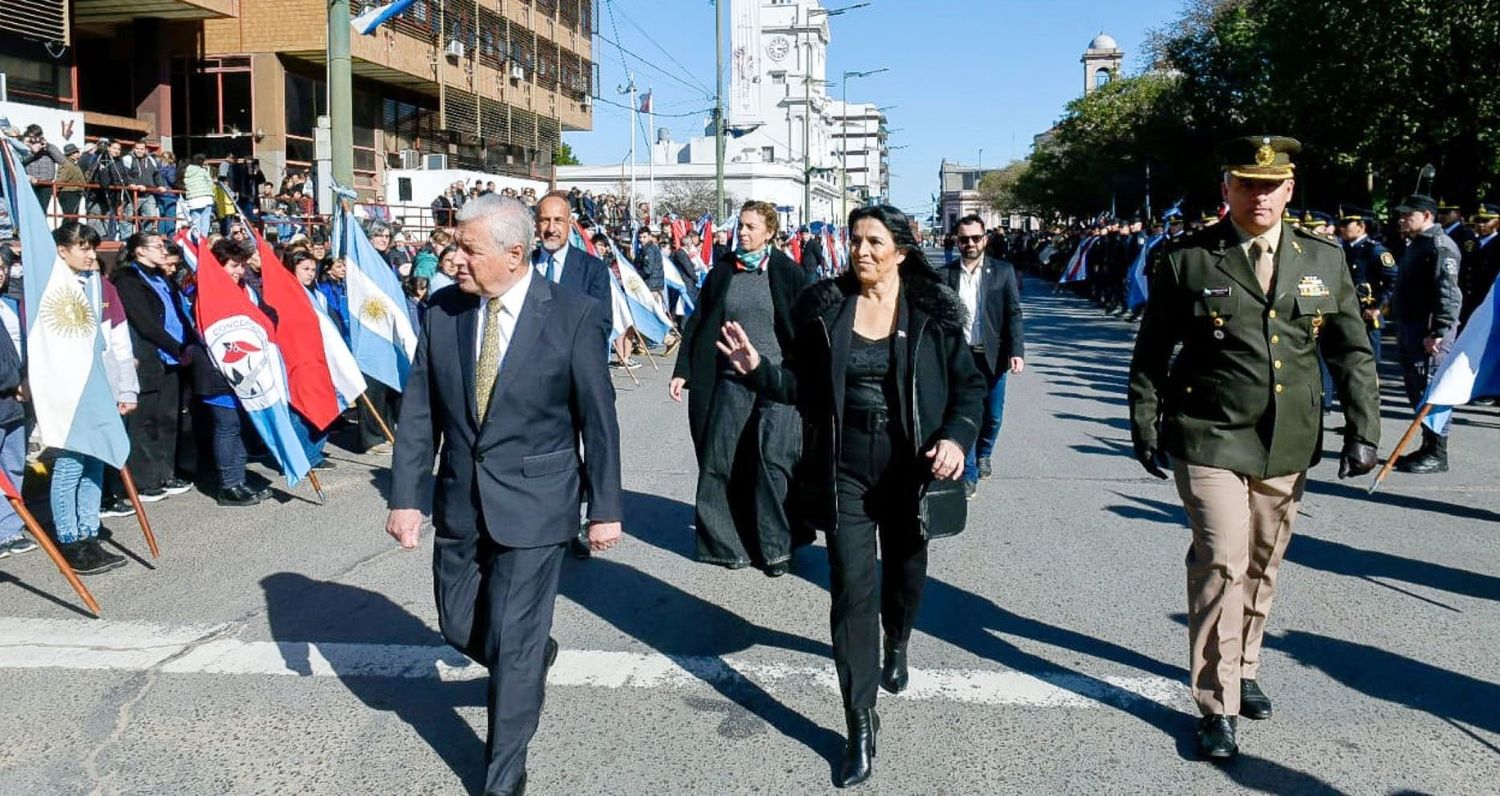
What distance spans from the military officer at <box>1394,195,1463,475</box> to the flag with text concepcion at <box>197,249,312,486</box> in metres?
7.74

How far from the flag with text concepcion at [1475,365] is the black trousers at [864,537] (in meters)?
4.79

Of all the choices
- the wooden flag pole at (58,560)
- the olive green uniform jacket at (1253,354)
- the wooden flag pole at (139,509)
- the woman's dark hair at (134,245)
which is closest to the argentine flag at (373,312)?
the woman's dark hair at (134,245)

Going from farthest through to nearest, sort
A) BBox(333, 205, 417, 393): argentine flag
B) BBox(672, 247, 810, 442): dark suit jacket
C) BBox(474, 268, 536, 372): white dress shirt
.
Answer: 1. BBox(333, 205, 417, 393): argentine flag
2. BBox(672, 247, 810, 442): dark suit jacket
3. BBox(474, 268, 536, 372): white dress shirt

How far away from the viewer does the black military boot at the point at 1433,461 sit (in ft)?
31.8

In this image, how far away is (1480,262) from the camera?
11.6m

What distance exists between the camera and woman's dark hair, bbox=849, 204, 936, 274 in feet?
14.5

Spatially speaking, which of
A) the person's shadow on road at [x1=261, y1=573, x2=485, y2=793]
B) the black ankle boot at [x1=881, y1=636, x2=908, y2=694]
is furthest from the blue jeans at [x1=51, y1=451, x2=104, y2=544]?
the black ankle boot at [x1=881, y1=636, x2=908, y2=694]

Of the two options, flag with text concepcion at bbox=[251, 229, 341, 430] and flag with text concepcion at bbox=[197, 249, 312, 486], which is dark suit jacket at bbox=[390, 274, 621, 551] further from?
flag with text concepcion at bbox=[251, 229, 341, 430]

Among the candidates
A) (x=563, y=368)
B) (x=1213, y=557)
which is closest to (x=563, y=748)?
(x=563, y=368)

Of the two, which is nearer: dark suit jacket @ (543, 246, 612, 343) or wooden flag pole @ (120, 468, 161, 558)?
wooden flag pole @ (120, 468, 161, 558)

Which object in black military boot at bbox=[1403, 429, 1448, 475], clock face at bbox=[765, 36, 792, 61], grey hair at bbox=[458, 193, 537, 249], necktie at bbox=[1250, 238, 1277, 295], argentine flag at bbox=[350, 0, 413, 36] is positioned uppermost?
clock face at bbox=[765, 36, 792, 61]

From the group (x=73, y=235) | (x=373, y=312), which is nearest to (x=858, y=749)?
(x=73, y=235)

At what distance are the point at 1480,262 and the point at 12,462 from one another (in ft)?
36.8

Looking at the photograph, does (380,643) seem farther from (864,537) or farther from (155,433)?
(155,433)
